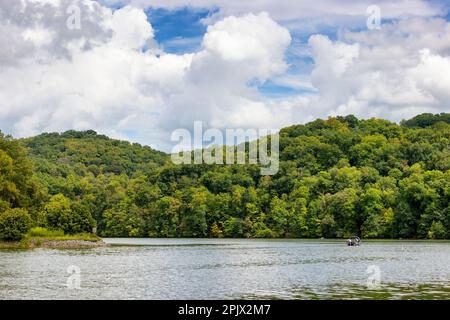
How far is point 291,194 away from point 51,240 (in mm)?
70534

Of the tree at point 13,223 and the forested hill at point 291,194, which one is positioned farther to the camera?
the forested hill at point 291,194

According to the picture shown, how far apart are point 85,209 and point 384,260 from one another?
5258 centimetres

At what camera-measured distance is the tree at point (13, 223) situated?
84.5 meters

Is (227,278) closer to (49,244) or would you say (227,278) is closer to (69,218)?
(49,244)

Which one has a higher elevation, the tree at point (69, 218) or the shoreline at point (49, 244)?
the tree at point (69, 218)

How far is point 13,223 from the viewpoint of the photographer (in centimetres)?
8494

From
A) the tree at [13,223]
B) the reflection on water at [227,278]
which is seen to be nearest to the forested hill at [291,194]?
the tree at [13,223]

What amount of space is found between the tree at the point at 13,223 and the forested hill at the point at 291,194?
12.1 meters

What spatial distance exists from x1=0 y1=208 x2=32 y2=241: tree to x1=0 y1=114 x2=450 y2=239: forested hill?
12.1 m

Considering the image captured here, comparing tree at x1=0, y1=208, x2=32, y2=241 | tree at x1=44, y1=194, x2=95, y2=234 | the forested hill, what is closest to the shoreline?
tree at x1=0, y1=208, x2=32, y2=241

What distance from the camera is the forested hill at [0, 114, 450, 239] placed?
121 m

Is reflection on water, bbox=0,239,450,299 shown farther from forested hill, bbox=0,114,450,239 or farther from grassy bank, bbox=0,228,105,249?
forested hill, bbox=0,114,450,239

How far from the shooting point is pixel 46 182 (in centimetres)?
17088

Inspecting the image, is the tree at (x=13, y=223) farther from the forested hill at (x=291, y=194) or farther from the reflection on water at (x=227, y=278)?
the reflection on water at (x=227, y=278)
